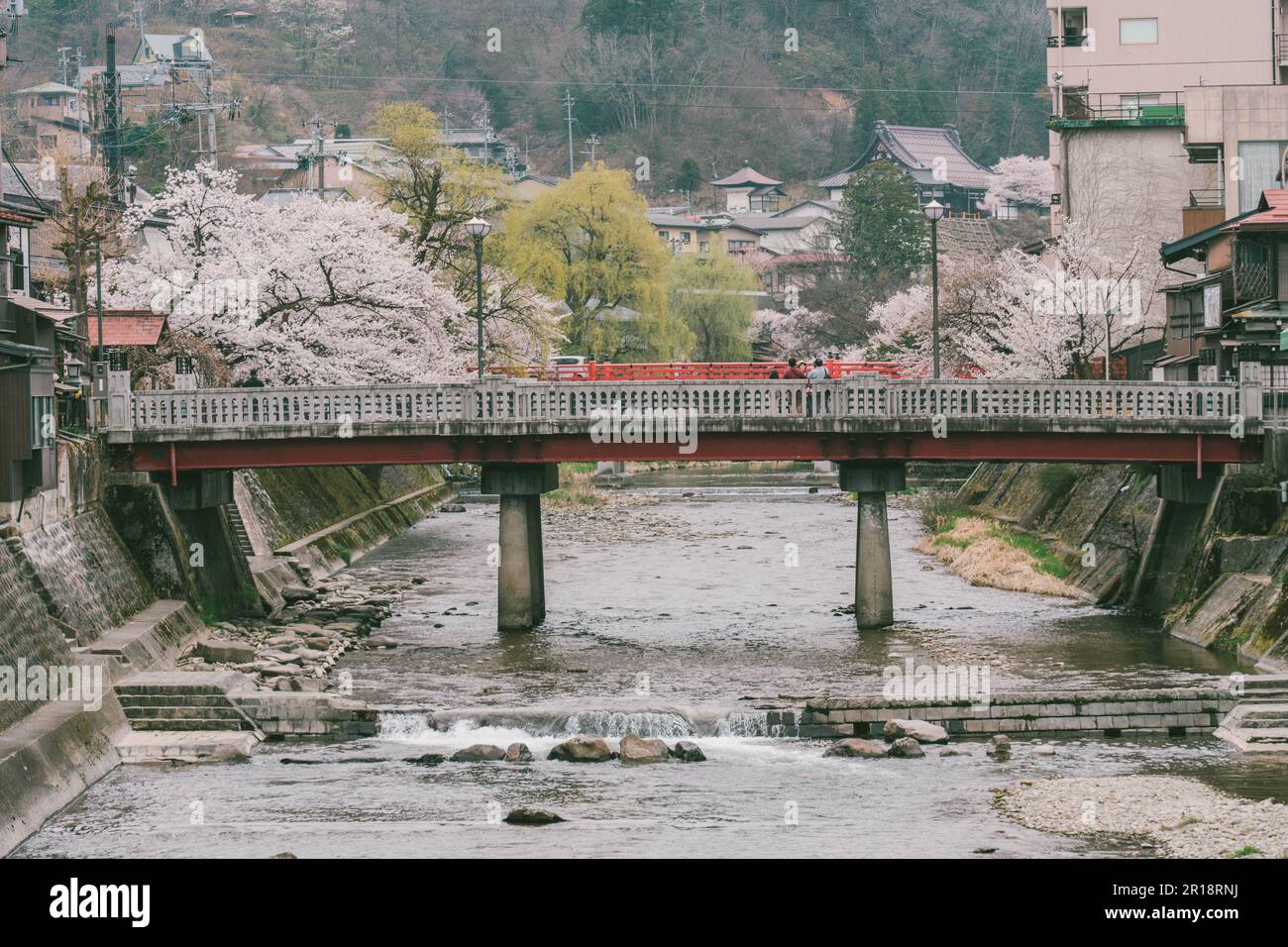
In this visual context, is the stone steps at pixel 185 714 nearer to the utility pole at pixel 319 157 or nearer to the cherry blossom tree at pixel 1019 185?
the utility pole at pixel 319 157

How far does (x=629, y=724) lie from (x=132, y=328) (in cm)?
2321

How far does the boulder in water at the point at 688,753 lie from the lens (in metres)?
37.8

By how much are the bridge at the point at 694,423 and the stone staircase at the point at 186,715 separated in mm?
11843

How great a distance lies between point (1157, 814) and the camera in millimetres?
32281

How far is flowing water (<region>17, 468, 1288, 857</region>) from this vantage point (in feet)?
104

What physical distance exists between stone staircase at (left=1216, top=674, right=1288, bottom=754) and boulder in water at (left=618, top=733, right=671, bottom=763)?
11.8m

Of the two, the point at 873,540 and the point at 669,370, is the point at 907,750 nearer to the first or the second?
the point at 873,540

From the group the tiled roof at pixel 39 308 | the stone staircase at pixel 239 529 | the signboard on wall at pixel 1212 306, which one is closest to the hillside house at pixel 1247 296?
the signboard on wall at pixel 1212 306

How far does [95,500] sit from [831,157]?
15555cm

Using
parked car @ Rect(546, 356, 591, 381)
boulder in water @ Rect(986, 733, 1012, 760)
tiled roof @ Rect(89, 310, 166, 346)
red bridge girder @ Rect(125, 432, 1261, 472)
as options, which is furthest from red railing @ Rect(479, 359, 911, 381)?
boulder in water @ Rect(986, 733, 1012, 760)

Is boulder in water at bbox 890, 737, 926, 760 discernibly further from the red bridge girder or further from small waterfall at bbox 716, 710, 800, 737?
the red bridge girder

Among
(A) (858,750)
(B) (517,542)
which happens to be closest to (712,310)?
(B) (517,542)

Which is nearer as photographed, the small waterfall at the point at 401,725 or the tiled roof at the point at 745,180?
the small waterfall at the point at 401,725
